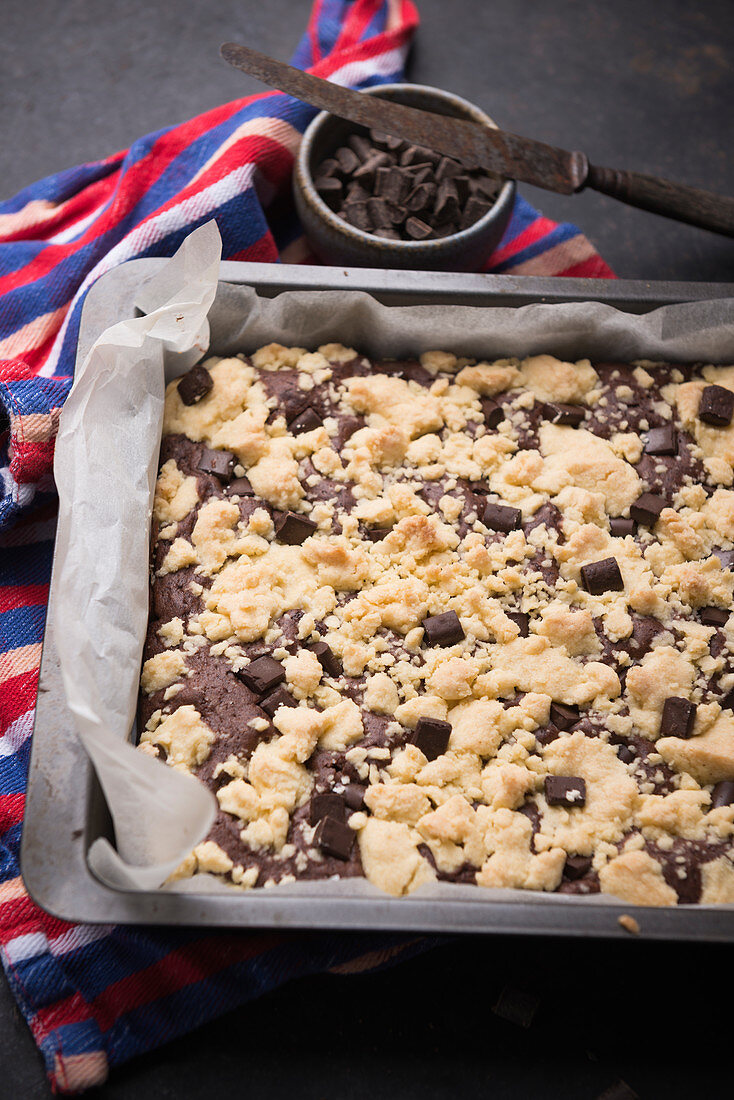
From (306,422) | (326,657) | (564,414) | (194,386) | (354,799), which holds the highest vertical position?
(194,386)

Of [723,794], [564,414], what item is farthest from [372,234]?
[723,794]

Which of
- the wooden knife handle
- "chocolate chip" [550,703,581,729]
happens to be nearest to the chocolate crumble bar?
"chocolate chip" [550,703,581,729]

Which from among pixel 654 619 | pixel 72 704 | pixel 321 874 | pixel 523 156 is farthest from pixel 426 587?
pixel 523 156

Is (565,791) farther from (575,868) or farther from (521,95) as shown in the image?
(521,95)

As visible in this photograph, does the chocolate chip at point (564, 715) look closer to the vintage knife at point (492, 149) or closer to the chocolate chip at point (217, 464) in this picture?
the chocolate chip at point (217, 464)

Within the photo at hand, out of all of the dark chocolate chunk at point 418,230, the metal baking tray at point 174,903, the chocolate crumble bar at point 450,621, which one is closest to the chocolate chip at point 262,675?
the chocolate crumble bar at point 450,621

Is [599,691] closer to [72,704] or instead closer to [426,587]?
[426,587]
